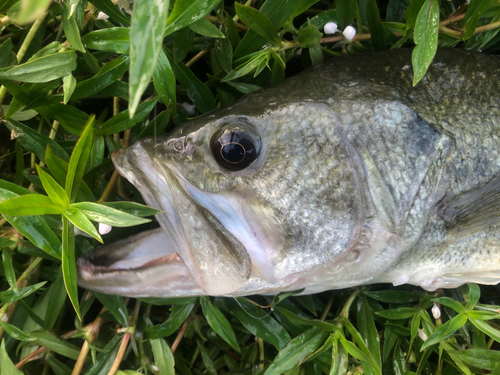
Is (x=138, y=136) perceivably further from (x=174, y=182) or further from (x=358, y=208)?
(x=358, y=208)

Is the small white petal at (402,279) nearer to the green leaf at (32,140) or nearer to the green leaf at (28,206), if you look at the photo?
the green leaf at (28,206)

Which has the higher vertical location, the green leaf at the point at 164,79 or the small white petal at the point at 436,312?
the green leaf at the point at 164,79

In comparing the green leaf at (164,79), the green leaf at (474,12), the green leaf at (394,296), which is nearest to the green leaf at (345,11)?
A: the green leaf at (474,12)

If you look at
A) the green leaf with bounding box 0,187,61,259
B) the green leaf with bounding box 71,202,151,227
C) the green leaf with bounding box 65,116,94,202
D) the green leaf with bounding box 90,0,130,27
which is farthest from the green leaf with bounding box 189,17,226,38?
the green leaf with bounding box 0,187,61,259

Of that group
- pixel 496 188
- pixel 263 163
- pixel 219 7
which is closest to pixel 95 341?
pixel 263 163

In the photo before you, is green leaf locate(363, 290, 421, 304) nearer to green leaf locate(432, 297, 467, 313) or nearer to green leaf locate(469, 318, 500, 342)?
green leaf locate(432, 297, 467, 313)

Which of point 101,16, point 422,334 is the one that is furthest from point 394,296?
point 101,16

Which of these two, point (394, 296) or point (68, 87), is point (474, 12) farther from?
point (68, 87)
